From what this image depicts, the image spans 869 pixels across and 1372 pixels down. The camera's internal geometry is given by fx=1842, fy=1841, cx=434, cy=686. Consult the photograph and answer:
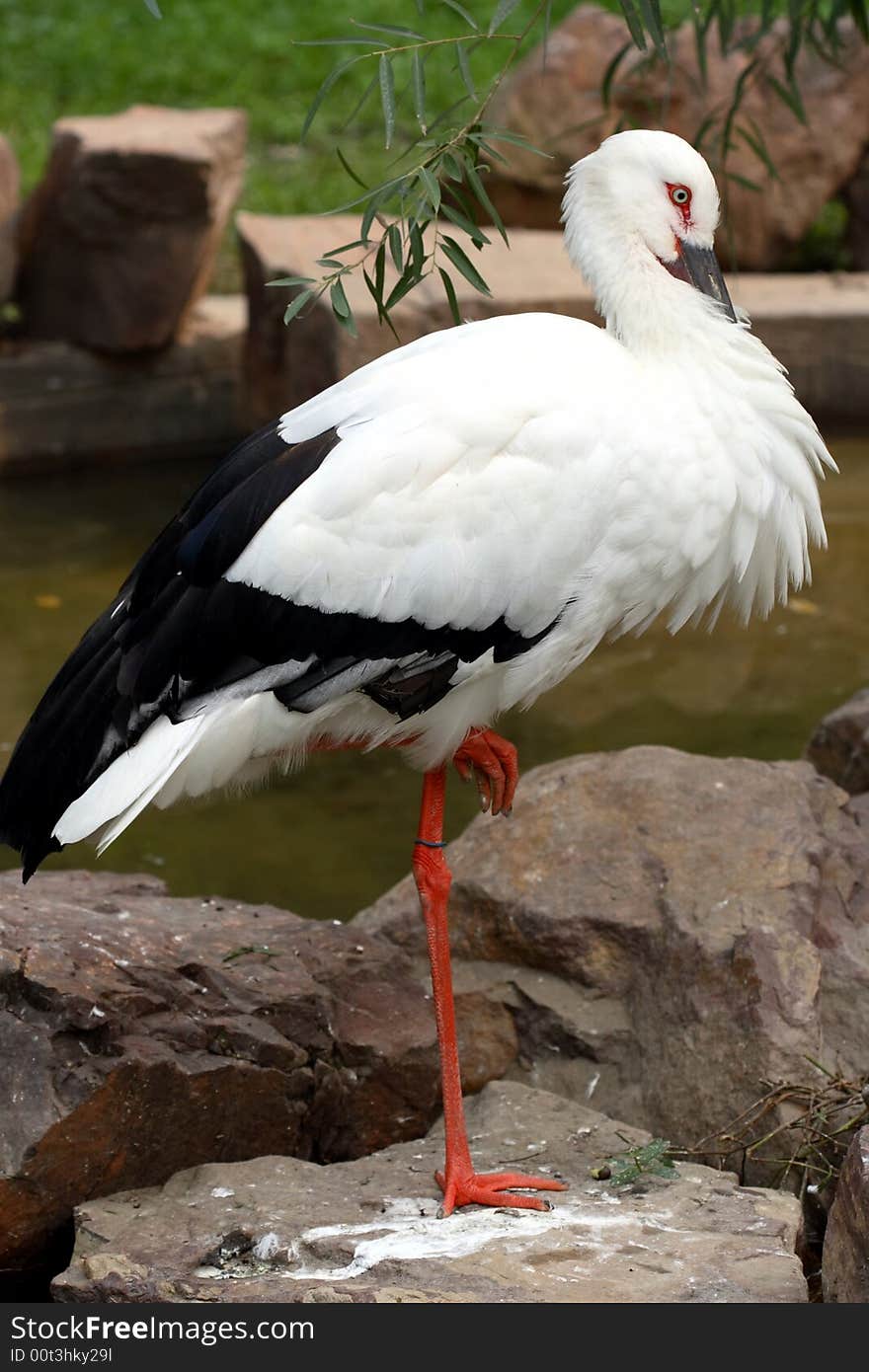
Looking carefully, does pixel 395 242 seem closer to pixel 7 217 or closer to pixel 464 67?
pixel 464 67

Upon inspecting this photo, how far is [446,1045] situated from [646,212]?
4.92ft

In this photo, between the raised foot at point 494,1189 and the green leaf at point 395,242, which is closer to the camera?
the raised foot at point 494,1189

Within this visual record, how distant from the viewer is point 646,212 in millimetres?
3215

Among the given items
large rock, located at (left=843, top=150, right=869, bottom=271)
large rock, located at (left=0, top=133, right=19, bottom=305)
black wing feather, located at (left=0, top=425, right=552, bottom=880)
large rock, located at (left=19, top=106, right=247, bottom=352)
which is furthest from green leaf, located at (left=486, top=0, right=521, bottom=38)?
large rock, located at (left=843, top=150, right=869, bottom=271)

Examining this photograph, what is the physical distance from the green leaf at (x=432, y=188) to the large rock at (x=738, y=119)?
525 centimetres

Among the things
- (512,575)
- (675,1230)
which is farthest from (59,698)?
(675,1230)

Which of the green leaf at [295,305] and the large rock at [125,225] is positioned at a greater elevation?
the green leaf at [295,305]

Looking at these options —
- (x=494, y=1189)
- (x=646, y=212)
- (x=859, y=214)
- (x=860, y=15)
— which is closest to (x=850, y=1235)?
(x=494, y=1189)

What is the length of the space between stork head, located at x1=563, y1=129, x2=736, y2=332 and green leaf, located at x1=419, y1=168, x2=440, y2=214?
0.27m

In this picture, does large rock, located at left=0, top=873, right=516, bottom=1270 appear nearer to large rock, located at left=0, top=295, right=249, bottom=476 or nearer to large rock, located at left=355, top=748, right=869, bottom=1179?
large rock, located at left=355, top=748, right=869, bottom=1179

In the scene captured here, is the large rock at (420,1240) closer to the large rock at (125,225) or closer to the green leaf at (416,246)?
the green leaf at (416,246)

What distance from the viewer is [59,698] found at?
3.17 metres

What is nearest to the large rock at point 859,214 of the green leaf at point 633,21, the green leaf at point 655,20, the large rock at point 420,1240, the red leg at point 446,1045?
the green leaf at point 633,21

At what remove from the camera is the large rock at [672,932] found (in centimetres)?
336
